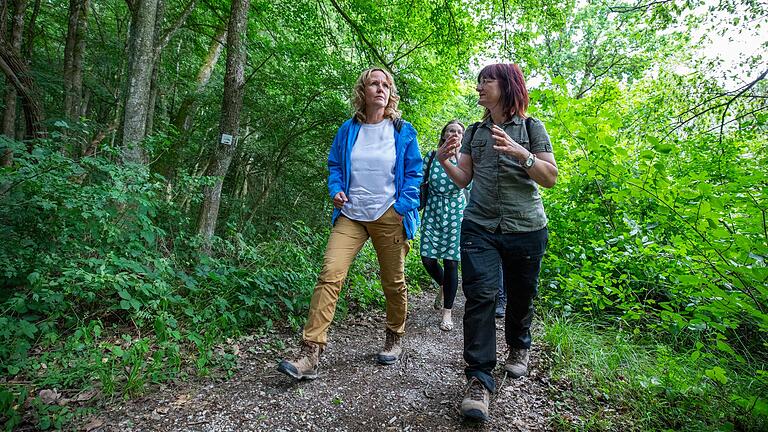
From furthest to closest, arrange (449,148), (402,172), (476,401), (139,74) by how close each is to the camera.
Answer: (139,74), (402,172), (449,148), (476,401)

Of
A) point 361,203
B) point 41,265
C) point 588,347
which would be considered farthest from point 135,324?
point 588,347

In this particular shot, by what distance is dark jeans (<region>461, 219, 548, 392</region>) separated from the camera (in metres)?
2.37

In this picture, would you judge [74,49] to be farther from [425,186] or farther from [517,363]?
[517,363]

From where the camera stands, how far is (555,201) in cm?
537

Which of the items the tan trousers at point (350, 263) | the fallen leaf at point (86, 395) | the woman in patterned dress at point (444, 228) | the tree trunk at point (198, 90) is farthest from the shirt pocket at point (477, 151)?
the tree trunk at point (198, 90)

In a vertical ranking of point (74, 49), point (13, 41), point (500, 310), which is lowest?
point (500, 310)

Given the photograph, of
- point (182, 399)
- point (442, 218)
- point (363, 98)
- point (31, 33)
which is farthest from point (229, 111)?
point (31, 33)

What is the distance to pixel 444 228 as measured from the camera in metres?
4.05

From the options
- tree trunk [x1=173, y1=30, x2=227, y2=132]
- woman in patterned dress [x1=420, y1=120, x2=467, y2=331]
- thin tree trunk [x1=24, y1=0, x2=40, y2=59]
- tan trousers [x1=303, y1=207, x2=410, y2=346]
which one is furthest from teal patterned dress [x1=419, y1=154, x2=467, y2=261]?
thin tree trunk [x1=24, y1=0, x2=40, y2=59]

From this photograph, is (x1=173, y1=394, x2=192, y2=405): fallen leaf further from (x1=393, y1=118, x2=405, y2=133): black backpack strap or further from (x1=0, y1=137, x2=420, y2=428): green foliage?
(x1=393, y1=118, x2=405, y2=133): black backpack strap

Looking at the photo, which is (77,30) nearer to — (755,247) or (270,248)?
(270,248)

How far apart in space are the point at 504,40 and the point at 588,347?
565 centimetres

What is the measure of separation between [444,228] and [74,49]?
7.78 meters

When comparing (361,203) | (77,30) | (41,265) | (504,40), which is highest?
(504,40)
